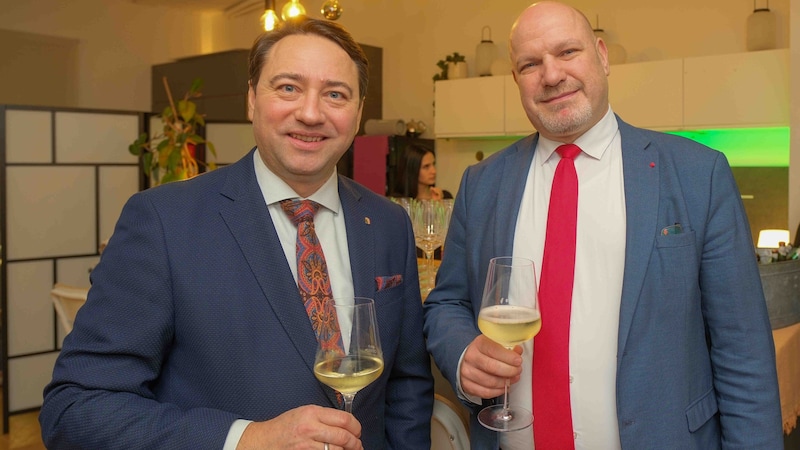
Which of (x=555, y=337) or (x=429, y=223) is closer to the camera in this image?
(x=555, y=337)

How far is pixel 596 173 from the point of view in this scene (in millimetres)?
1645

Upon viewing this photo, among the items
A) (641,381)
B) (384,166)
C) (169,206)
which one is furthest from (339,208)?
(384,166)

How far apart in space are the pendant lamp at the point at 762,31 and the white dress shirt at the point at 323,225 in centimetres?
463

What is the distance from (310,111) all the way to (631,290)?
2.46 ft

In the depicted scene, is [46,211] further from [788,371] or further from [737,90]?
[737,90]

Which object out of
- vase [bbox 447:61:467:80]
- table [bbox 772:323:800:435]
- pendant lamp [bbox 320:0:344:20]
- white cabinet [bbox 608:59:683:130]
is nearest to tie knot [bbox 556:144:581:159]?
table [bbox 772:323:800:435]

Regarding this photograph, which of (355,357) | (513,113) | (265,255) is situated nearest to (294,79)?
(265,255)

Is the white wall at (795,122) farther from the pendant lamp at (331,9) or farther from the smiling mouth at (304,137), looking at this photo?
the smiling mouth at (304,137)

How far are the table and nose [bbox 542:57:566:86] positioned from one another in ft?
4.37

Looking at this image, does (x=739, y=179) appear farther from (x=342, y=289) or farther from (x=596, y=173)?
(x=342, y=289)

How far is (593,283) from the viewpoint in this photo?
5.12 feet

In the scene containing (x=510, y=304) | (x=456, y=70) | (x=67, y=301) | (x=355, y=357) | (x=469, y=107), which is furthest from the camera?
(x=456, y=70)

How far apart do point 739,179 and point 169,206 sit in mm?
5109

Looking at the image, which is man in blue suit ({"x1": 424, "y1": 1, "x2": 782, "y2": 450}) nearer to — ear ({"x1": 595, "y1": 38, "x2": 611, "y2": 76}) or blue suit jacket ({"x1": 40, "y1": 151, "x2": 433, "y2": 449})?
ear ({"x1": 595, "y1": 38, "x2": 611, "y2": 76})
